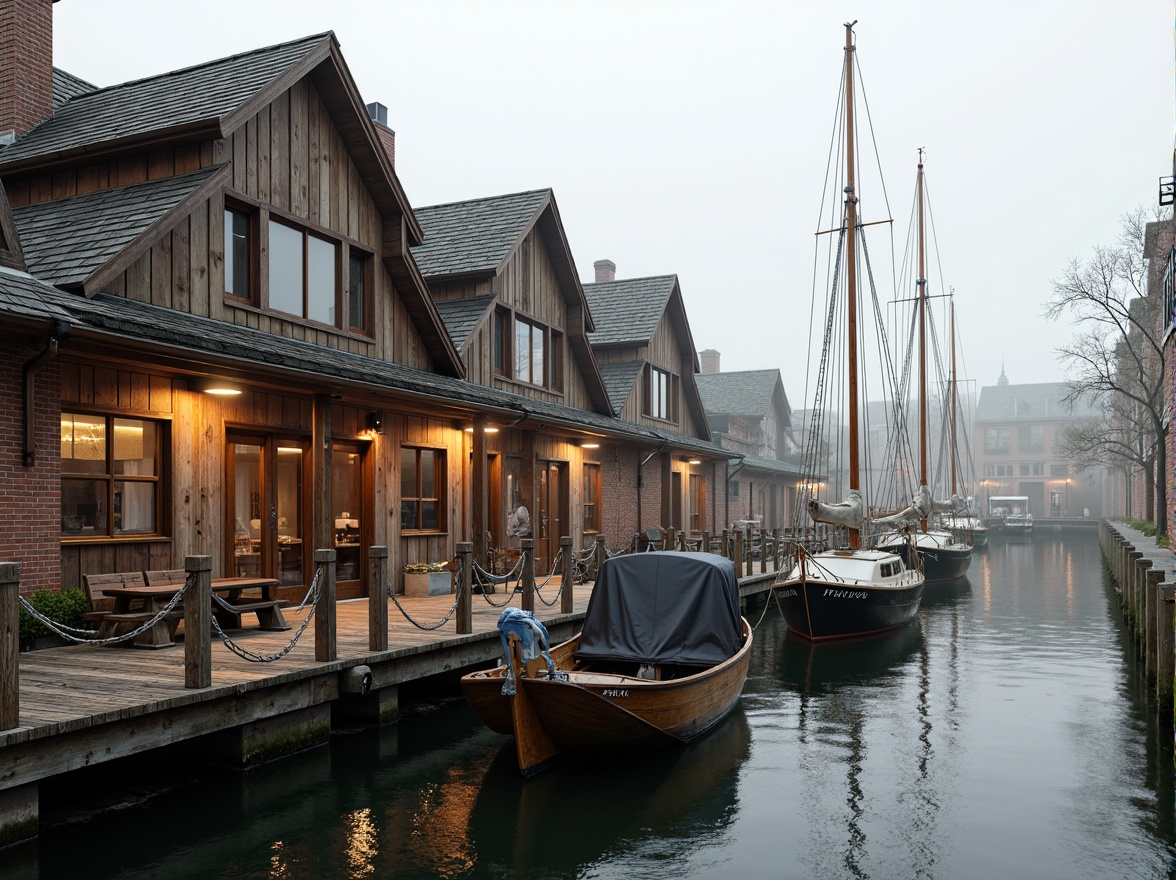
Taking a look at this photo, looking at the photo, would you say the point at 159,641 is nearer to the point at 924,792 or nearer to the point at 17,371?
the point at 17,371

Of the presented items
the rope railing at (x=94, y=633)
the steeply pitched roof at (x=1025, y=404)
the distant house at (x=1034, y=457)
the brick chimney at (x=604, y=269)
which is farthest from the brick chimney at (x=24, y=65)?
the steeply pitched roof at (x=1025, y=404)

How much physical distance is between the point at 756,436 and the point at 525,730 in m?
37.5

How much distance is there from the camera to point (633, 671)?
1148cm

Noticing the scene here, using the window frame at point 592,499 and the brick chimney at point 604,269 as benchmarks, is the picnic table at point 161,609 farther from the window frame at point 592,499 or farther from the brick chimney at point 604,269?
the brick chimney at point 604,269

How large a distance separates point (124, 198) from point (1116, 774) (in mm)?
13763

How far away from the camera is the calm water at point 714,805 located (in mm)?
7359

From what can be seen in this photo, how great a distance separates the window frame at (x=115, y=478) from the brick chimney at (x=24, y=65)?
22.8 feet

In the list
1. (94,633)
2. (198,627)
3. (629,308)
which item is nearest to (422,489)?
(94,633)

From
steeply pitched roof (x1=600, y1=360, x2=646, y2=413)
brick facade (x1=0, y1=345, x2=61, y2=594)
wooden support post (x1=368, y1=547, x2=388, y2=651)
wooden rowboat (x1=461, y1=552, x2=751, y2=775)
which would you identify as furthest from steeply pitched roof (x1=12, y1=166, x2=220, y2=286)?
steeply pitched roof (x1=600, y1=360, x2=646, y2=413)

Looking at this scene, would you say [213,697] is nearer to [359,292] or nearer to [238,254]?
[238,254]

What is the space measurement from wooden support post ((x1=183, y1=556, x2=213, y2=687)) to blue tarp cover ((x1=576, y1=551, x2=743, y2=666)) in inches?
173

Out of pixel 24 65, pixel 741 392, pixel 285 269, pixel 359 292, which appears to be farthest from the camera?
pixel 741 392

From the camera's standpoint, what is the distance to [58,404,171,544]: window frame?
35.5 ft

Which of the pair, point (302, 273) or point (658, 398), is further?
point (658, 398)
